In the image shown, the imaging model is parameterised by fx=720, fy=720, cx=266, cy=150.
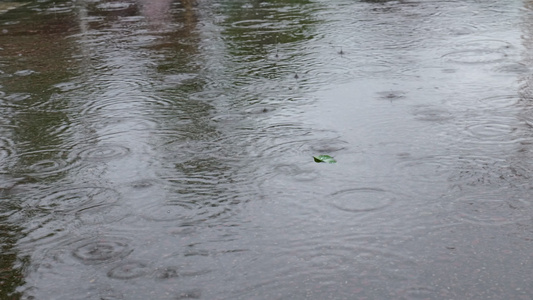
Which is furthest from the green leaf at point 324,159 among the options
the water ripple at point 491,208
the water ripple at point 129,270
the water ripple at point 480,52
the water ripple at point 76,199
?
the water ripple at point 480,52

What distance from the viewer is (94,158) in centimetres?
556

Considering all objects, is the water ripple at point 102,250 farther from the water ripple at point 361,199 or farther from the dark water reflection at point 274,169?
the water ripple at point 361,199

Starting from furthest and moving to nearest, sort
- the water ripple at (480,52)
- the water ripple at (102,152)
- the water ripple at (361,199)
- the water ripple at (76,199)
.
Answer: the water ripple at (480,52)
the water ripple at (102,152)
the water ripple at (76,199)
the water ripple at (361,199)

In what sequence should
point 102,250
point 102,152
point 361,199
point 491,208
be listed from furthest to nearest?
1. point 102,152
2. point 361,199
3. point 491,208
4. point 102,250

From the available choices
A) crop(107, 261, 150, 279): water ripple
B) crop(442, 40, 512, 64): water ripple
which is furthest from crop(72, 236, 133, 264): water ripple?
crop(442, 40, 512, 64): water ripple

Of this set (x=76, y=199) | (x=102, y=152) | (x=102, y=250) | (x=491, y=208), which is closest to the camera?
(x=102, y=250)

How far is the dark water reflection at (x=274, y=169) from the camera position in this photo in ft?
11.8

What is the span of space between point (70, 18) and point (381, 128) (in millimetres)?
9511

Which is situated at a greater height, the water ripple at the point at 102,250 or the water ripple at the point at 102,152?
the water ripple at the point at 102,250

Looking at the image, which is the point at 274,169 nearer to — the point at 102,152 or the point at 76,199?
the point at 76,199

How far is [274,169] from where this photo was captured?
16.4 feet

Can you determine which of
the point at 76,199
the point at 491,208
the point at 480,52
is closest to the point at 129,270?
the point at 76,199

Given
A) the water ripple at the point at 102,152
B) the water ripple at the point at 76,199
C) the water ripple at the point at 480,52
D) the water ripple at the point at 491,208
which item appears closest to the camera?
the water ripple at the point at 491,208

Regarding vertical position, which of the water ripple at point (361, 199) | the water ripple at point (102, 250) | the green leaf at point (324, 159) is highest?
the water ripple at point (102, 250)
